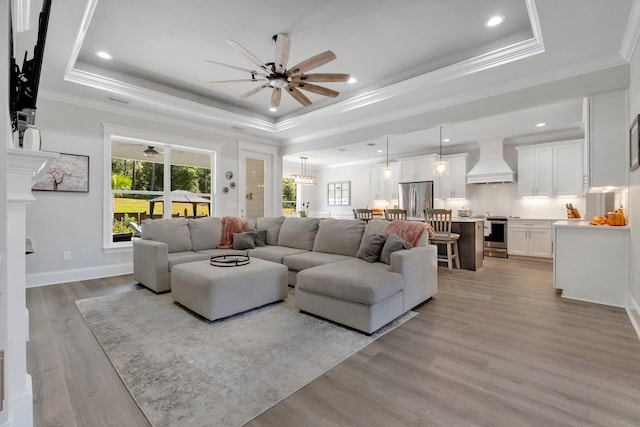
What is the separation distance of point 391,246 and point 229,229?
2.68 metres

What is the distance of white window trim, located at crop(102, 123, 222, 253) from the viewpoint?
4.49m

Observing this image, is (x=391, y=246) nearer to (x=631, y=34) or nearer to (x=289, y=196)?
(x=631, y=34)

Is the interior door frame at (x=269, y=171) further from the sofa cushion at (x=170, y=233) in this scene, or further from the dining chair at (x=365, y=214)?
the sofa cushion at (x=170, y=233)

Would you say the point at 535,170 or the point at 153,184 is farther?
the point at 535,170

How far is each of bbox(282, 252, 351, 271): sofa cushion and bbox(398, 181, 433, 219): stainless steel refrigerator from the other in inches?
180

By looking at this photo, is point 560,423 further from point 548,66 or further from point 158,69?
point 158,69

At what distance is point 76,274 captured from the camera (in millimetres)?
4188

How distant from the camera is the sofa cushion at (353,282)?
240cm

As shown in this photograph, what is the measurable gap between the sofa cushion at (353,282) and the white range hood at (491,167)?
4967 mm

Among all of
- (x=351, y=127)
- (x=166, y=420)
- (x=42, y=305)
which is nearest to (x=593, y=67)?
(x=351, y=127)

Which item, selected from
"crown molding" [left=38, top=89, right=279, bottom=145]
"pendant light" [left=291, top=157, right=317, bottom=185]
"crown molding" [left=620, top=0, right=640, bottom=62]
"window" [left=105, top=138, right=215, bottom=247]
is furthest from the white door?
"crown molding" [left=620, top=0, right=640, bottom=62]

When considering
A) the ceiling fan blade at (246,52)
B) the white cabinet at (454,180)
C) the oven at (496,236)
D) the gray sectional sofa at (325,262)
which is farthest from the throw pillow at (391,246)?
the white cabinet at (454,180)

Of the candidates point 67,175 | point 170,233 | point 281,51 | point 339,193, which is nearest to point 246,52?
point 281,51

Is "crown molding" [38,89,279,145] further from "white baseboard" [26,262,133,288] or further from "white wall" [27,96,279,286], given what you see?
"white baseboard" [26,262,133,288]
